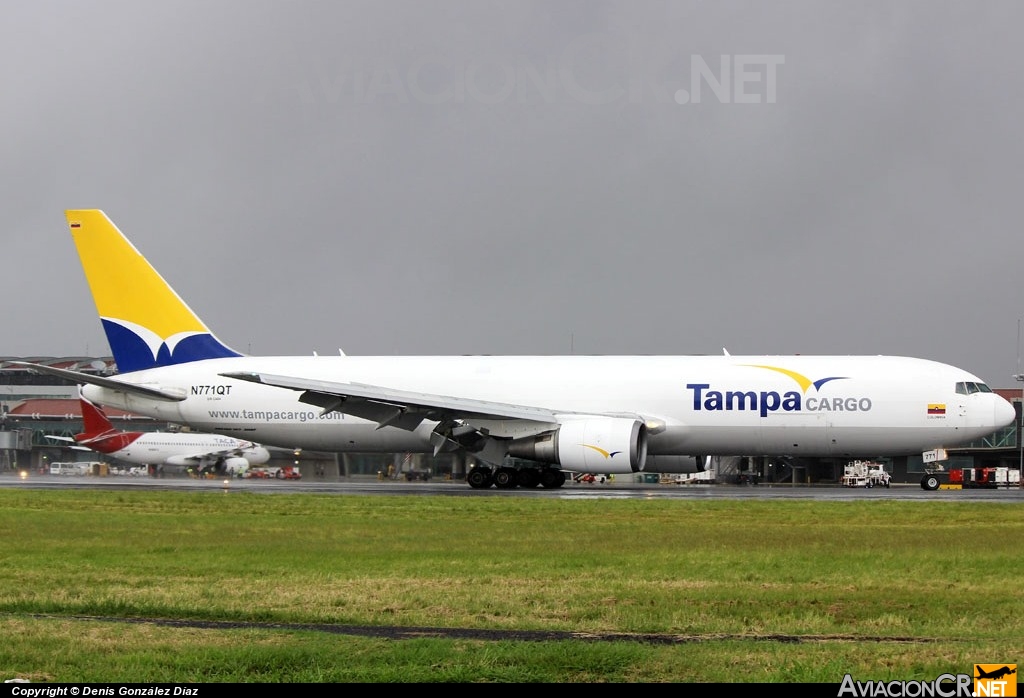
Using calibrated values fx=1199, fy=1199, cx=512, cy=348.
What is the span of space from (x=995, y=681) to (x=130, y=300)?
39381mm

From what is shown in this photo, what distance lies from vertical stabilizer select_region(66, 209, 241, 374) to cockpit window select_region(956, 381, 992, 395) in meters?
25.8

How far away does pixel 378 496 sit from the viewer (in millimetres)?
32750

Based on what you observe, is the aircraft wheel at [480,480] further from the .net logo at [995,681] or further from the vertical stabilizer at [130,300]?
the .net logo at [995,681]

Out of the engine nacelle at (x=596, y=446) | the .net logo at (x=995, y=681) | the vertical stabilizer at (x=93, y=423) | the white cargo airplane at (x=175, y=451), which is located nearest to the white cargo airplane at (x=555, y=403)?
the engine nacelle at (x=596, y=446)

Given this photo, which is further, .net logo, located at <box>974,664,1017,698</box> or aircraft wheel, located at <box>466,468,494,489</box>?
aircraft wheel, located at <box>466,468,494,489</box>

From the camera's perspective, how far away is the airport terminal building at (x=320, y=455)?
193 feet

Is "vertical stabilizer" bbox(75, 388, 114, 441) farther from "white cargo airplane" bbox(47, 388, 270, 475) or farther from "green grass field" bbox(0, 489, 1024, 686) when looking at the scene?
"green grass field" bbox(0, 489, 1024, 686)

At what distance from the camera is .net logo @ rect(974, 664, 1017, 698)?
23.4 feet

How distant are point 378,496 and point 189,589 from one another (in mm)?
19802

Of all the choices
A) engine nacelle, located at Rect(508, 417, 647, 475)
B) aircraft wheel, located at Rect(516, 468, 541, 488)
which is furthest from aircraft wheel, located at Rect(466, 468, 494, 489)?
engine nacelle, located at Rect(508, 417, 647, 475)

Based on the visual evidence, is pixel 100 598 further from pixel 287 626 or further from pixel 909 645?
pixel 909 645

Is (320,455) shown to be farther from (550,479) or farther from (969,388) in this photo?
(969,388)

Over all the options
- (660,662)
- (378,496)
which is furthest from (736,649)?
(378,496)

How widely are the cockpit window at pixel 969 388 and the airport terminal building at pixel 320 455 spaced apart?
5.98 m
